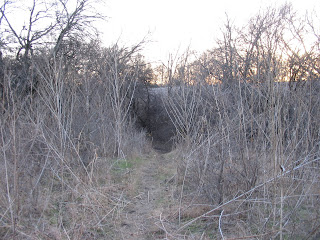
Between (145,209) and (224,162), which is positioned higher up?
(224,162)

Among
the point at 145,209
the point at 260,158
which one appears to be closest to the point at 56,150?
the point at 145,209

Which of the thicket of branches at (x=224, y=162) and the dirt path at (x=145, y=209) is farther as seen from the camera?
the dirt path at (x=145, y=209)

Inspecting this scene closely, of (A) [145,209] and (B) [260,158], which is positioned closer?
(B) [260,158]

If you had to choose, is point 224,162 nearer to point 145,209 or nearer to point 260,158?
point 260,158

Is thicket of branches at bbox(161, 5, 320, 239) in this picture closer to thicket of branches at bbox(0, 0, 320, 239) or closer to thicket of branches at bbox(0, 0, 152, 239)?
thicket of branches at bbox(0, 0, 320, 239)

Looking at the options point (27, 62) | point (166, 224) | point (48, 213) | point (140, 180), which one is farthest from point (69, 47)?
point (166, 224)

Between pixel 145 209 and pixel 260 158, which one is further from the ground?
pixel 260 158

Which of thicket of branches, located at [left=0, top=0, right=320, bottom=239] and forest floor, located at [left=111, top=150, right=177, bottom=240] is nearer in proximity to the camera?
thicket of branches, located at [left=0, top=0, right=320, bottom=239]

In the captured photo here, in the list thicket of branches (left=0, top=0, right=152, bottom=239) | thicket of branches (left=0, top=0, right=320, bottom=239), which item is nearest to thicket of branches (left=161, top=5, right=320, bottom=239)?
thicket of branches (left=0, top=0, right=320, bottom=239)

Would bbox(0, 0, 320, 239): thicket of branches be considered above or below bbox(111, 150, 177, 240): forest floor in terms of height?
above

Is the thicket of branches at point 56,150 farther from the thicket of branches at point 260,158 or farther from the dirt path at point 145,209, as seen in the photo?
the thicket of branches at point 260,158

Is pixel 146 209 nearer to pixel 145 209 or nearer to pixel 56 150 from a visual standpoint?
pixel 145 209

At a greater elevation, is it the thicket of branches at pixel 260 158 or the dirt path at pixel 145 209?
the thicket of branches at pixel 260 158

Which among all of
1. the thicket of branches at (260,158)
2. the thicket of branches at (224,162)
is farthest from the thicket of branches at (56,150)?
the thicket of branches at (260,158)
